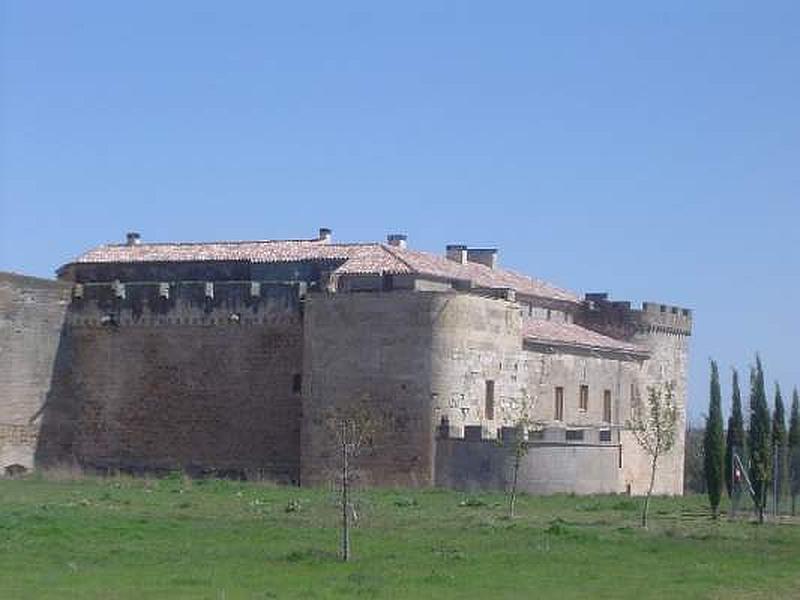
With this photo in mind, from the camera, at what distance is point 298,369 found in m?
42.8

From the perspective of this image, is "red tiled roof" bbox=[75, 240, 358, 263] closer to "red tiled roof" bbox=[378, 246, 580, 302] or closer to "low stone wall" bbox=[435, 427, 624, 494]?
"red tiled roof" bbox=[378, 246, 580, 302]

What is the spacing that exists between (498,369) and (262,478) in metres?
6.47

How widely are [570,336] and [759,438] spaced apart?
13543 millimetres

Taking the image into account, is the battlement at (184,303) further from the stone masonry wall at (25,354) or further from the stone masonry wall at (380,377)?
the stone masonry wall at (380,377)

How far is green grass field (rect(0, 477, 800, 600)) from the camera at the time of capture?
19.7 m

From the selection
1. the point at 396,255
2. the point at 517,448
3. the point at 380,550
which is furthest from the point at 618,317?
the point at 380,550

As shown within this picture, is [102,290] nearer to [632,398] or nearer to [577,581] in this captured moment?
[632,398]

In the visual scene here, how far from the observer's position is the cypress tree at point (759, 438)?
3372cm

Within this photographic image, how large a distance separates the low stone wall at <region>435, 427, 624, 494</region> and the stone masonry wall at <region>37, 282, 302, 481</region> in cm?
472

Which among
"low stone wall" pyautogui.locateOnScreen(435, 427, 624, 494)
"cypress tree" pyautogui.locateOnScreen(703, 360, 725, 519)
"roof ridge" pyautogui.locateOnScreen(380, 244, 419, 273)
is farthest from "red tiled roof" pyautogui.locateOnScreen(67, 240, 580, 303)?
"cypress tree" pyautogui.locateOnScreen(703, 360, 725, 519)

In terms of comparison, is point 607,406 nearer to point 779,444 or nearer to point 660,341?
point 660,341

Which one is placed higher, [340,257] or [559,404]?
[340,257]

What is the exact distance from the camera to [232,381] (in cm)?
4366

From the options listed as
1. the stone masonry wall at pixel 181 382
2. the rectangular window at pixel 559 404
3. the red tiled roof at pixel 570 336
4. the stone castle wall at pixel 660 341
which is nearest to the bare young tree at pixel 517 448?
the red tiled roof at pixel 570 336
